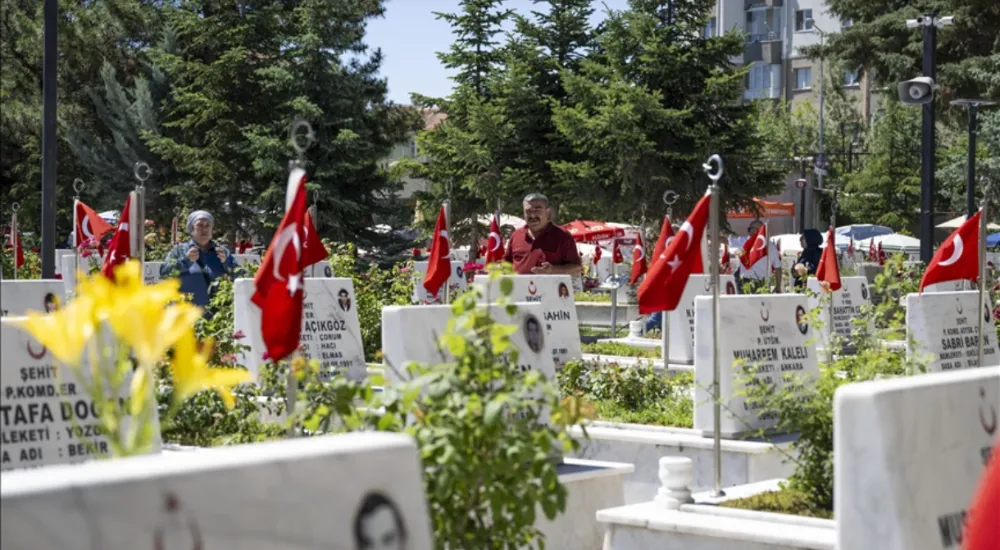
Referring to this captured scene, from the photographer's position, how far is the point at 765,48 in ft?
281

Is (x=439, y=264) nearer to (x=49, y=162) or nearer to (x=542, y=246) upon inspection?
(x=542, y=246)

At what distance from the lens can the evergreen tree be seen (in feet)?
127

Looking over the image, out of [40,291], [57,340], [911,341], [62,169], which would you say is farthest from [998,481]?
[62,169]

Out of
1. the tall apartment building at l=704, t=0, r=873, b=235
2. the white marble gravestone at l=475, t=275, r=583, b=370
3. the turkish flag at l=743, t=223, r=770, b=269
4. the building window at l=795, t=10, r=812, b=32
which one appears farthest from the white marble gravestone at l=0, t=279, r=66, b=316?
the building window at l=795, t=10, r=812, b=32

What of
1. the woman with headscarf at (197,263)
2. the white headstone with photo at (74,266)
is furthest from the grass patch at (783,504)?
the white headstone with photo at (74,266)

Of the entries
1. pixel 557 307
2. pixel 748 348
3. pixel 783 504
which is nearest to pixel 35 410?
pixel 783 504

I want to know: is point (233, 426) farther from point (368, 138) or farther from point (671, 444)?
point (368, 138)

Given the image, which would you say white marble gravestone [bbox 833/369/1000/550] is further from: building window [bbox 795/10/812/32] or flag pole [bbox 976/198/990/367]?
building window [bbox 795/10/812/32]

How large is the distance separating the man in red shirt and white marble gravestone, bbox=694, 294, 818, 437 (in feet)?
11.1

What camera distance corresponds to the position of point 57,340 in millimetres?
3461

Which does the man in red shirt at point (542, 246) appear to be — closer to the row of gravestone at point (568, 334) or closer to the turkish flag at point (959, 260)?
the row of gravestone at point (568, 334)

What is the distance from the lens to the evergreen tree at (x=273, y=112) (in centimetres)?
3856

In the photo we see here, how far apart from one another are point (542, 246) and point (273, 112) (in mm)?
29342

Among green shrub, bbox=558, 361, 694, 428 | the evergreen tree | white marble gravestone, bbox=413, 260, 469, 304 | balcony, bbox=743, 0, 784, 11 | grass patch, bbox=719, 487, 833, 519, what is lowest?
grass patch, bbox=719, 487, 833, 519
